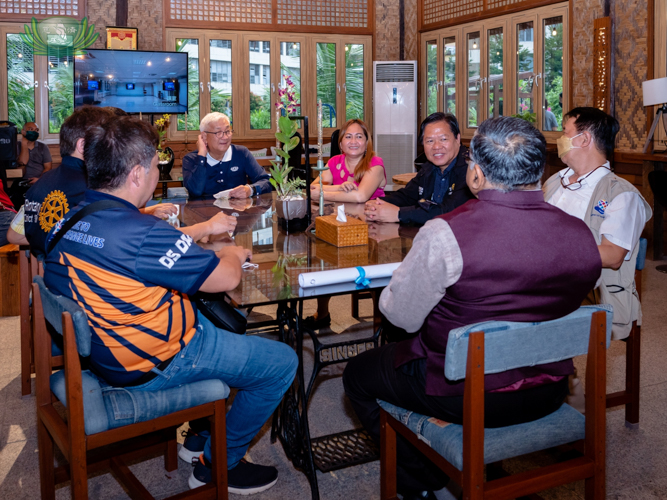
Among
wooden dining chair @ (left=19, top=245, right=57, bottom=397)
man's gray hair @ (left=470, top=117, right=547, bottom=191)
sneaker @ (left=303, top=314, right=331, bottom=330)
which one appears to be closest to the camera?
man's gray hair @ (left=470, top=117, right=547, bottom=191)

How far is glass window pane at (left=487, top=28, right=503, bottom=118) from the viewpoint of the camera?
7418 mm

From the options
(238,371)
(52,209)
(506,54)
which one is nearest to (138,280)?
(238,371)

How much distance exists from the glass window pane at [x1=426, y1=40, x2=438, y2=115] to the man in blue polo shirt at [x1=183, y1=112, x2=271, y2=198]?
4747mm

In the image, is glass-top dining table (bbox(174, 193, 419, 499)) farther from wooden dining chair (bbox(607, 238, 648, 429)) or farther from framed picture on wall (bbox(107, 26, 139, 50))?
framed picture on wall (bbox(107, 26, 139, 50))

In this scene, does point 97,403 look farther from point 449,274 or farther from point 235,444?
point 449,274

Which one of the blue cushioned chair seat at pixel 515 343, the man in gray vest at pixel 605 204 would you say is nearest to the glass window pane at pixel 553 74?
the man in gray vest at pixel 605 204

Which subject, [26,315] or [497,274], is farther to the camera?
[26,315]

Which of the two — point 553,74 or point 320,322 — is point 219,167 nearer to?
point 320,322

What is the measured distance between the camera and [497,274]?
4.73ft

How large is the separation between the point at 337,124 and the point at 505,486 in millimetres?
7749

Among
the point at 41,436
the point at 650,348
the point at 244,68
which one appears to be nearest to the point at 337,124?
the point at 244,68

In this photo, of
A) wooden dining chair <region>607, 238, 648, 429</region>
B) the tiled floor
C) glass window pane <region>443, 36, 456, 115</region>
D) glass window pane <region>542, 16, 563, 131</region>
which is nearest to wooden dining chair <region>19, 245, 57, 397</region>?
the tiled floor

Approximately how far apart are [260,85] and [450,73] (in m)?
2.52

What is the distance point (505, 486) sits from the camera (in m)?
1.49
